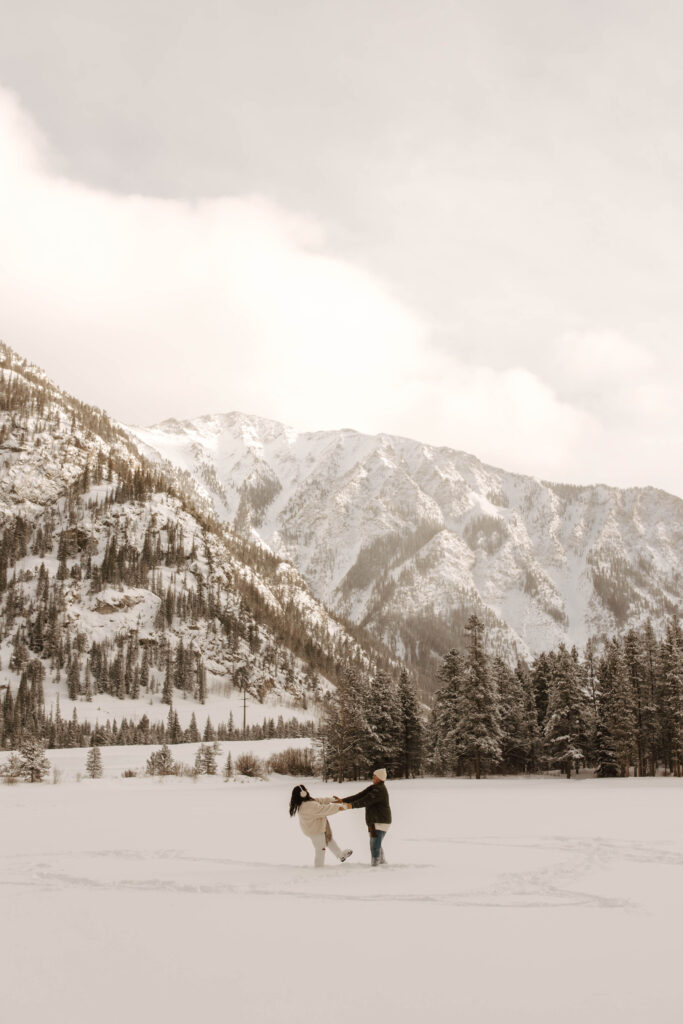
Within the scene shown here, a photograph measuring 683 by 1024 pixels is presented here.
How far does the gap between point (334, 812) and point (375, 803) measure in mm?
1027

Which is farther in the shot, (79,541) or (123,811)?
(79,541)

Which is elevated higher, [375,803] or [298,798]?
[298,798]

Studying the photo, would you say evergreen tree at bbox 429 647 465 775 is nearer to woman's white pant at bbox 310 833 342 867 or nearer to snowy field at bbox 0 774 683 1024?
snowy field at bbox 0 774 683 1024

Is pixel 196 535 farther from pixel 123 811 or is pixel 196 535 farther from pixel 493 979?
pixel 493 979

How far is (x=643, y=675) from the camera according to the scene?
57656 mm

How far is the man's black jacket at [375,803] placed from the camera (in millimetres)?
13281

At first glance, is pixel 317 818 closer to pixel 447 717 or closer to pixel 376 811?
pixel 376 811

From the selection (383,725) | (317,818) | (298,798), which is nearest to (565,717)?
(383,725)

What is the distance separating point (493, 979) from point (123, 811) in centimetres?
2154

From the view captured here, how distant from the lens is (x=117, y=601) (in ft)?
479

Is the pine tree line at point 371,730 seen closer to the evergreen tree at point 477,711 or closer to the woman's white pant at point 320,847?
the evergreen tree at point 477,711

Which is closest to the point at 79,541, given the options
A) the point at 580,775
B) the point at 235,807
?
the point at 580,775

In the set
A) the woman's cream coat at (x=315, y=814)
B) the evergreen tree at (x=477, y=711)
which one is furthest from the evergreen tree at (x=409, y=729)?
the woman's cream coat at (x=315, y=814)

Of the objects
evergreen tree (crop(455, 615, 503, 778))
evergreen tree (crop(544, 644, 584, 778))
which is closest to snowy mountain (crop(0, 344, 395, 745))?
evergreen tree (crop(455, 615, 503, 778))
